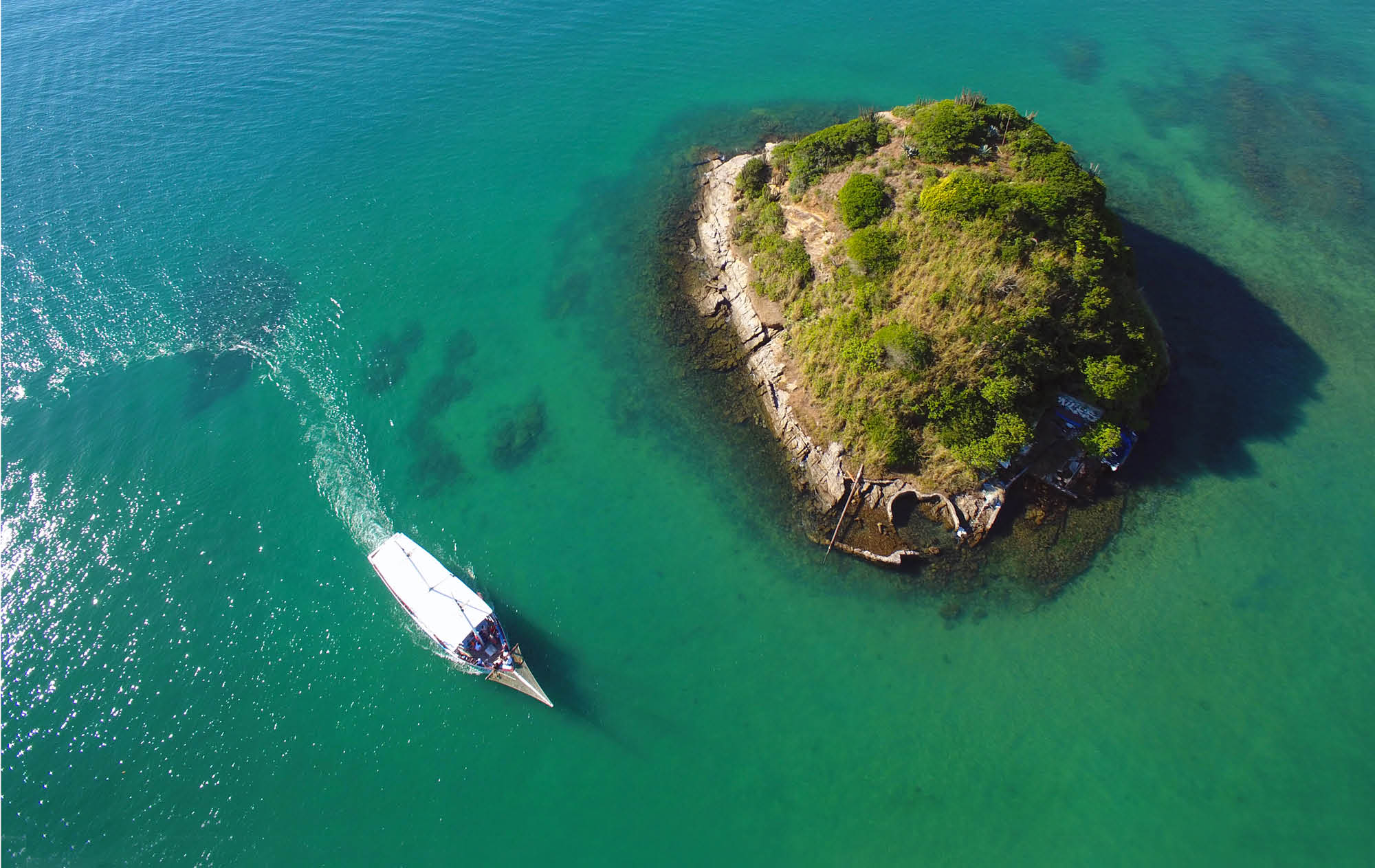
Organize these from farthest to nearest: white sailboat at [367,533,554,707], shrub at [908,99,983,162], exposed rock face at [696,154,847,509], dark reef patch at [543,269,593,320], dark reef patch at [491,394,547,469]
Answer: dark reef patch at [543,269,593,320]
shrub at [908,99,983,162]
dark reef patch at [491,394,547,469]
exposed rock face at [696,154,847,509]
white sailboat at [367,533,554,707]

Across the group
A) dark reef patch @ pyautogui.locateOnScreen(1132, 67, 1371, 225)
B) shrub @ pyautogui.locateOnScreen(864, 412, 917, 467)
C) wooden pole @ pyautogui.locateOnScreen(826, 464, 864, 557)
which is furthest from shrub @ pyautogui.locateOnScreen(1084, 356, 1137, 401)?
dark reef patch @ pyautogui.locateOnScreen(1132, 67, 1371, 225)

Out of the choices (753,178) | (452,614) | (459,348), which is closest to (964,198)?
(753,178)

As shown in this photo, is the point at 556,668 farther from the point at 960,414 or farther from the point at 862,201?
the point at 862,201

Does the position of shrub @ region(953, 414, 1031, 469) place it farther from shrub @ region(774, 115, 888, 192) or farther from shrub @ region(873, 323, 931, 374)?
shrub @ region(774, 115, 888, 192)

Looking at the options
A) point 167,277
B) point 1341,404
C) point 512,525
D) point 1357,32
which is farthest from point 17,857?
point 1357,32

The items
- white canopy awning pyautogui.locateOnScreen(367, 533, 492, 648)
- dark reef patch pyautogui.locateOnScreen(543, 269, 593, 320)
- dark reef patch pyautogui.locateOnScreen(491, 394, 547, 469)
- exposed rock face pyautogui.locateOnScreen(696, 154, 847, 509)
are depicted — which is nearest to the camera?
white canopy awning pyautogui.locateOnScreen(367, 533, 492, 648)

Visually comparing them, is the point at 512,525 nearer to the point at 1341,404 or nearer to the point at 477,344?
the point at 477,344
